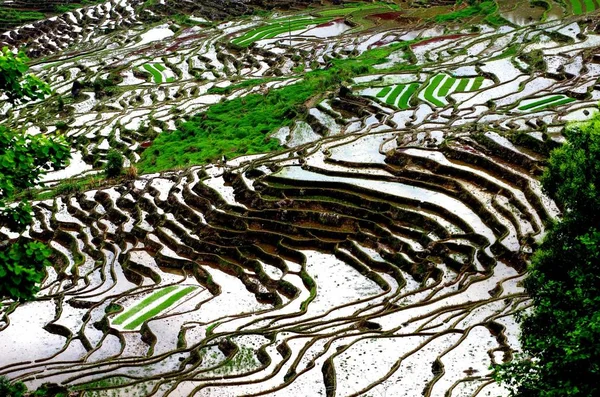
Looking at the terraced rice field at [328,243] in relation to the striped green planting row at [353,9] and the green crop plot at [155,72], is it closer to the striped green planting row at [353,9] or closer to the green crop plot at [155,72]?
the green crop plot at [155,72]

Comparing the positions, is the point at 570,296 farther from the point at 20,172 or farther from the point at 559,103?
the point at 559,103

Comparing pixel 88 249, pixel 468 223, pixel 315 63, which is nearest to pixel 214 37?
pixel 315 63

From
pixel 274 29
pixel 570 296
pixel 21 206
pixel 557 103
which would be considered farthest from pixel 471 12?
pixel 21 206

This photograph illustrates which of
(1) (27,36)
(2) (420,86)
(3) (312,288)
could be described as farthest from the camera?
(1) (27,36)

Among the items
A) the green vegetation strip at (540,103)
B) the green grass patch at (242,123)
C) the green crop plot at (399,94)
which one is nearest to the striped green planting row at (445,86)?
the green crop plot at (399,94)

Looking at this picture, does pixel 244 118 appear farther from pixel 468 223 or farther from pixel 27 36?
pixel 27 36

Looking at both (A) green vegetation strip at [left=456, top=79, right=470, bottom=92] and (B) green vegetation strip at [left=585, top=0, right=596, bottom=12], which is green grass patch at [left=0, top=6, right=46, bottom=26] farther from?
(B) green vegetation strip at [left=585, top=0, right=596, bottom=12]

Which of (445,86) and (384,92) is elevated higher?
(445,86)

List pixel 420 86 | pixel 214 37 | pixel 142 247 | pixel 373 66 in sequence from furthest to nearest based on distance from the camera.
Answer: pixel 214 37, pixel 373 66, pixel 420 86, pixel 142 247
